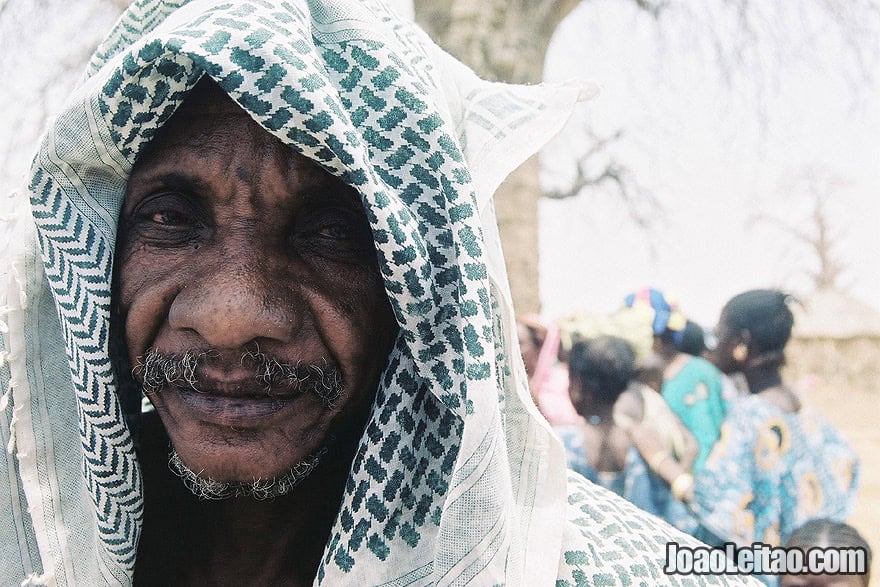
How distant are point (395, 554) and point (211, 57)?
3.15ft

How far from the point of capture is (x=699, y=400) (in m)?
4.79

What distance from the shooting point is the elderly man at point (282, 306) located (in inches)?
55.8

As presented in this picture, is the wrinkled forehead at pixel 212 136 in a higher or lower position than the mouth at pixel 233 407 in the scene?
higher

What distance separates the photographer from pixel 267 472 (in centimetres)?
154

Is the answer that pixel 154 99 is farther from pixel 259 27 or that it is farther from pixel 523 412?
pixel 523 412

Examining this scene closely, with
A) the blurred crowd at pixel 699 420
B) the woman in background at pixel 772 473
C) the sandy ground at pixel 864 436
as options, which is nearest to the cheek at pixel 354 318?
the blurred crowd at pixel 699 420

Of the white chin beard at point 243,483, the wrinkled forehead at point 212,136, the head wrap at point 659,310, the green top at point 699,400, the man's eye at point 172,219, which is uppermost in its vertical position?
the head wrap at point 659,310

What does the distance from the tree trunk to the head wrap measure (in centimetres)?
81

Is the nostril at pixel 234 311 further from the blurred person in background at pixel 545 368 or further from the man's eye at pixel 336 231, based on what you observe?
the blurred person in background at pixel 545 368

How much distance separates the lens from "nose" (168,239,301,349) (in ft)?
4.72

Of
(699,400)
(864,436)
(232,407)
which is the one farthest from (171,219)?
(864,436)

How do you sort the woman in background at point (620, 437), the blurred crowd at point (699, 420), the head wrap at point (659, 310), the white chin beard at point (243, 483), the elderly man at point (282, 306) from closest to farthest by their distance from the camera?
the elderly man at point (282, 306)
the white chin beard at point (243, 483)
the blurred crowd at point (699, 420)
the woman in background at point (620, 437)
the head wrap at point (659, 310)

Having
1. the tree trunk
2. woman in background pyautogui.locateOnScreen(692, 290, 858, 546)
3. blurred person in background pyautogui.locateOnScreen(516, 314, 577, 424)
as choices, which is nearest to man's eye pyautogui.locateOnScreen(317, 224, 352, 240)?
woman in background pyautogui.locateOnScreen(692, 290, 858, 546)

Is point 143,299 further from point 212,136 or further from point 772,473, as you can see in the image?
point 772,473
